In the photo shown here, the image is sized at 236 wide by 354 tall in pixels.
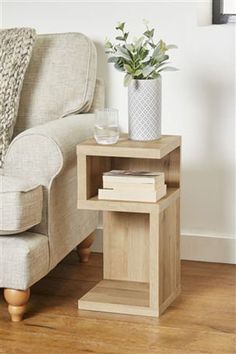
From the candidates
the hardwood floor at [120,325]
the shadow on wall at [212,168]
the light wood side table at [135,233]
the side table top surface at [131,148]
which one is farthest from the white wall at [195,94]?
the side table top surface at [131,148]

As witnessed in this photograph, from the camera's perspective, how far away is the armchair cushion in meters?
2.61

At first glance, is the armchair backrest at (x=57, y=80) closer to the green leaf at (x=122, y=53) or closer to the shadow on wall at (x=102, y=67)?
the shadow on wall at (x=102, y=67)

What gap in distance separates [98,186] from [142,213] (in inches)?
7.5

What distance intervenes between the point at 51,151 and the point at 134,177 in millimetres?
285

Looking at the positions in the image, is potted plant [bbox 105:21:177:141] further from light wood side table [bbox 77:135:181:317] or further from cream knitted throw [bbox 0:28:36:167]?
cream knitted throw [bbox 0:28:36:167]

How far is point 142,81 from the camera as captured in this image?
2.79 m

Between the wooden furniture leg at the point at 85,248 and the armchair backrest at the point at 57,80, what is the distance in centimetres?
53

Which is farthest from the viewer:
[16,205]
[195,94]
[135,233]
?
[195,94]

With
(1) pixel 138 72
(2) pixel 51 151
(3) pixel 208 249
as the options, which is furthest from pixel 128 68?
(3) pixel 208 249

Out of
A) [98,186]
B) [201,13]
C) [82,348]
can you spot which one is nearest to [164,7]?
[201,13]

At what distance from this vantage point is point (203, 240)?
343cm

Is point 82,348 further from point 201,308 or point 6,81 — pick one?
point 6,81

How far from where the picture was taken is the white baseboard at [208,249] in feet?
11.1

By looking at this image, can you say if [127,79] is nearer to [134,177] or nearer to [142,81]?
[142,81]
